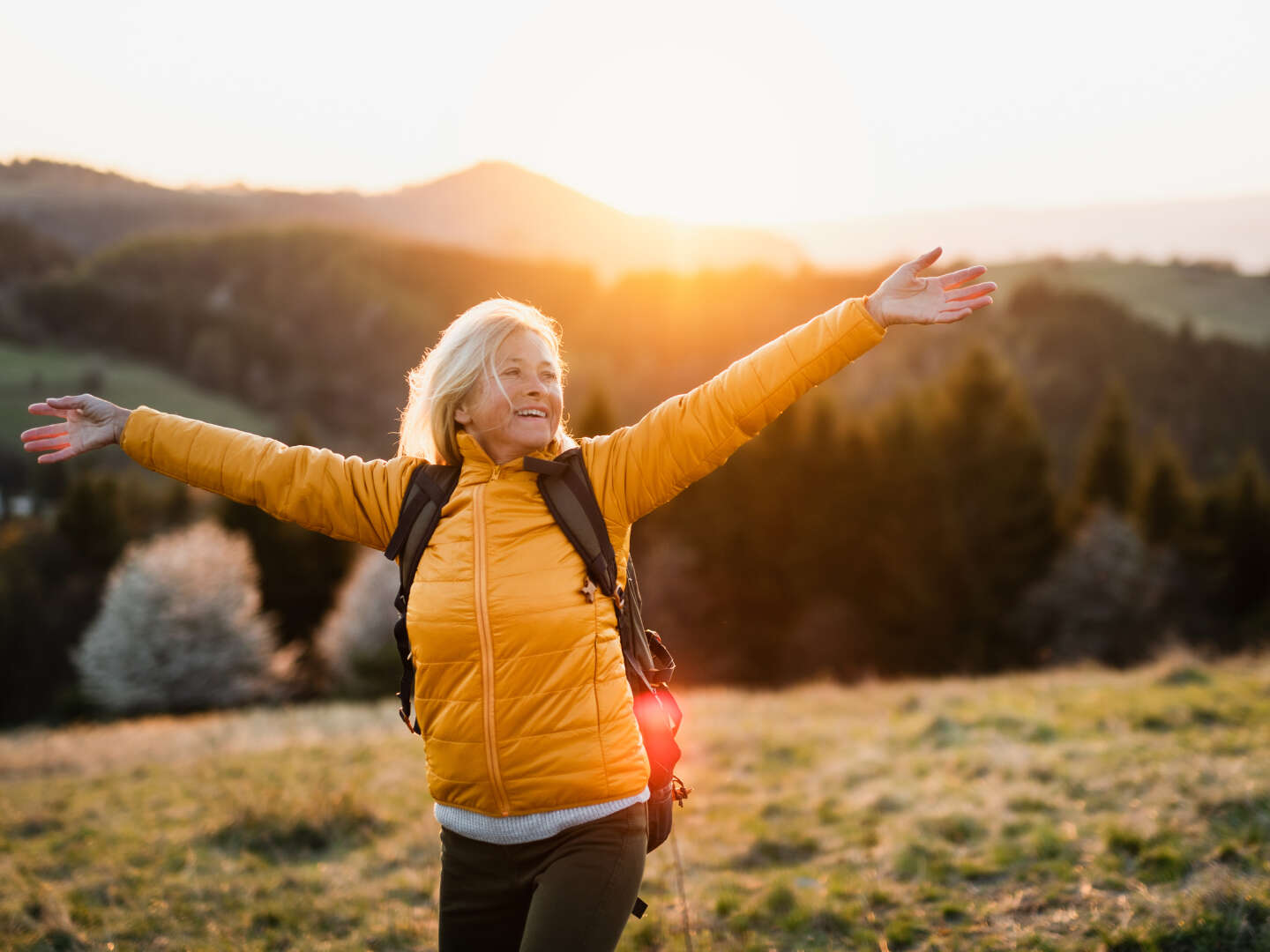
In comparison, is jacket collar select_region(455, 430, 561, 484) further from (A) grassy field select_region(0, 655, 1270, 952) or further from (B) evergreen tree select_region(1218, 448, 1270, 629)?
(B) evergreen tree select_region(1218, 448, 1270, 629)

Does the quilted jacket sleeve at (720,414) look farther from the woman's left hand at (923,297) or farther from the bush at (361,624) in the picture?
the bush at (361,624)

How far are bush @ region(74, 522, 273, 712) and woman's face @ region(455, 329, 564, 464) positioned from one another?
124 feet

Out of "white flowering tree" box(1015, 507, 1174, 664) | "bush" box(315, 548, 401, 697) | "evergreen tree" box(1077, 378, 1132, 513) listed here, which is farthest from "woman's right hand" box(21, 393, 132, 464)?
"evergreen tree" box(1077, 378, 1132, 513)

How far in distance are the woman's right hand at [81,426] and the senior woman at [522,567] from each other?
0.13 m

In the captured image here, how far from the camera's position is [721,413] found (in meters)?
2.74

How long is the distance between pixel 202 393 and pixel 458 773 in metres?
104

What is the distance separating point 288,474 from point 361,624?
35487 mm

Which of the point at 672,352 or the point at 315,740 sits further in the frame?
the point at 672,352

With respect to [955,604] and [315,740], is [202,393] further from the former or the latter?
[315,740]

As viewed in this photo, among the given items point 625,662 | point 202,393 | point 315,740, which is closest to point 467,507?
point 625,662

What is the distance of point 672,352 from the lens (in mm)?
97688

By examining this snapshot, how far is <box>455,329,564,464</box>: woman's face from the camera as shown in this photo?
2.76 metres

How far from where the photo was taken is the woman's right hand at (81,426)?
3.17 metres

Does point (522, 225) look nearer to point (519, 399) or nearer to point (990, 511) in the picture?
point (990, 511)
